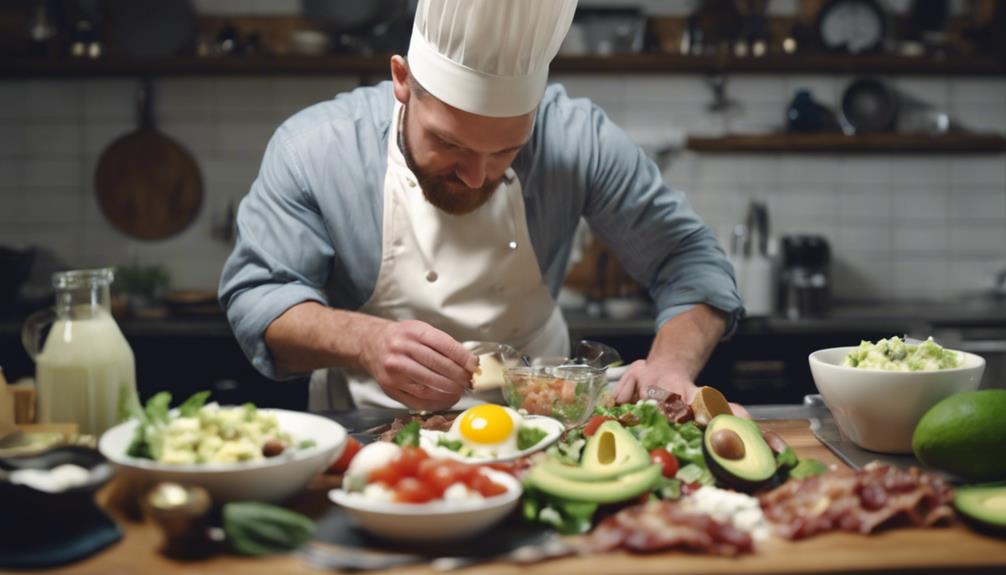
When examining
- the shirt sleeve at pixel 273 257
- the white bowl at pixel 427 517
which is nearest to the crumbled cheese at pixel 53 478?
the white bowl at pixel 427 517

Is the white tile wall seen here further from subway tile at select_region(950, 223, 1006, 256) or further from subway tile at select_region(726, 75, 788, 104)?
subway tile at select_region(950, 223, 1006, 256)

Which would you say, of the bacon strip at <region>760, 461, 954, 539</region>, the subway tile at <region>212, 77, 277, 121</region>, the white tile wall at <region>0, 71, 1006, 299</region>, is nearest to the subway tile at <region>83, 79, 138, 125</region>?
the white tile wall at <region>0, 71, 1006, 299</region>

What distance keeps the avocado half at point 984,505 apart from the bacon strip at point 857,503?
0.06 feet

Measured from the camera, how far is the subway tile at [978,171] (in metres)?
4.28

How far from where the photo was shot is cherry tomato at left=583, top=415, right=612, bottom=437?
1.57m

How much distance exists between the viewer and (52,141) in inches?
165

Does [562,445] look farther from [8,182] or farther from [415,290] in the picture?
[8,182]

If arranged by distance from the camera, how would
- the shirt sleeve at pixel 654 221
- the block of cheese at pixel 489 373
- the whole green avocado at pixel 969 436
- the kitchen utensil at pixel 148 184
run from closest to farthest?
the whole green avocado at pixel 969 436, the block of cheese at pixel 489 373, the shirt sleeve at pixel 654 221, the kitchen utensil at pixel 148 184

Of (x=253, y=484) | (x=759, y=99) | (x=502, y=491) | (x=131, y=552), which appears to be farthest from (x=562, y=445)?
(x=759, y=99)

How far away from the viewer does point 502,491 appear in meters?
1.23

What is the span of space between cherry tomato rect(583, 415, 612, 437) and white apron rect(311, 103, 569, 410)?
0.48 meters

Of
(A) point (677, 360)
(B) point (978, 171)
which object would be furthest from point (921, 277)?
(A) point (677, 360)

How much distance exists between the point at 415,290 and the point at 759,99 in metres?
2.55

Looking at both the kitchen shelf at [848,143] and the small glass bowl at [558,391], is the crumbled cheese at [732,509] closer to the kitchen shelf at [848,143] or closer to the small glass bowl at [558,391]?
the small glass bowl at [558,391]
